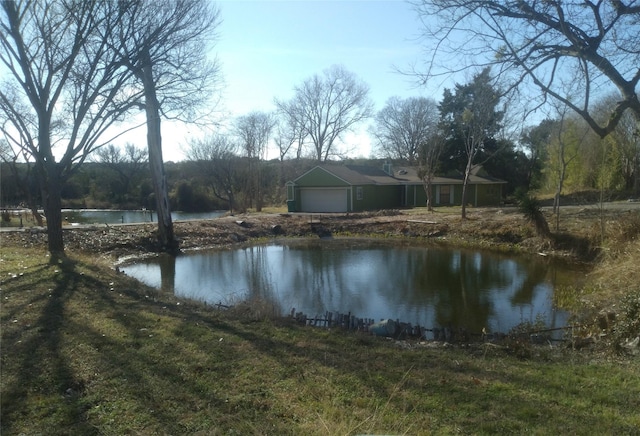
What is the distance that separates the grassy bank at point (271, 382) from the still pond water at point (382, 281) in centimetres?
399

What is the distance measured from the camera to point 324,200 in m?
40.4

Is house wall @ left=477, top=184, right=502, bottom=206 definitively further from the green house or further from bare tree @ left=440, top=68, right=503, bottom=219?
bare tree @ left=440, top=68, right=503, bottom=219

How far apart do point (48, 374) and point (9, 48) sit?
1007cm

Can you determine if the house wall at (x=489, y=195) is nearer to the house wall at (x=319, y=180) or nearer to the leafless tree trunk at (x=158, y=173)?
the house wall at (x=319, y=180)

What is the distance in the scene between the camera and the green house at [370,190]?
1558 inches

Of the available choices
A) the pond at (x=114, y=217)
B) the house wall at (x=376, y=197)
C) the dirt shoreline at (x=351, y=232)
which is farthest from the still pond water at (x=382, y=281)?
the pond at (x=114, y=217)

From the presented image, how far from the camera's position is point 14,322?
22.1 feet

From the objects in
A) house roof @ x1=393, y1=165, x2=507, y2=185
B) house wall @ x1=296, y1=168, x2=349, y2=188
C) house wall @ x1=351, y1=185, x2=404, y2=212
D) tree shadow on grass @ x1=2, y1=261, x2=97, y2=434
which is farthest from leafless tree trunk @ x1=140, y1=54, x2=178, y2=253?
house roof @ x1=393, y1=165, x2=507, y2=185

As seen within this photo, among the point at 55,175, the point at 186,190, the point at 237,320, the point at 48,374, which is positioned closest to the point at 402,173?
the point at 186,190

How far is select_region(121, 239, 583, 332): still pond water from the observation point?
37.7 ft

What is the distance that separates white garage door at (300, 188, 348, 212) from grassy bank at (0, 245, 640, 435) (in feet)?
105

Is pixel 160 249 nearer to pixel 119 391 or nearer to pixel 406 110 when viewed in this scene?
pixel 119 391

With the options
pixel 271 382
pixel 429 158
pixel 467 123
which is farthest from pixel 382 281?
pixel 429 158

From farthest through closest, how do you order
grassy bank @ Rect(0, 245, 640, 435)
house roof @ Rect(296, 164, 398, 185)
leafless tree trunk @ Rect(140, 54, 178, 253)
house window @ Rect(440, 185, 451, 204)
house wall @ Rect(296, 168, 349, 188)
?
house window @ Rect(440, 185, 451, 204), house roof @ Rect(296, 164, 398, 185), house wall @ Rect(296, 168, 349, 188), leafless tree trunk @ Rect(140, 54, 178, 253), grassy bank @ Rect(0, 245, 640, 435)
